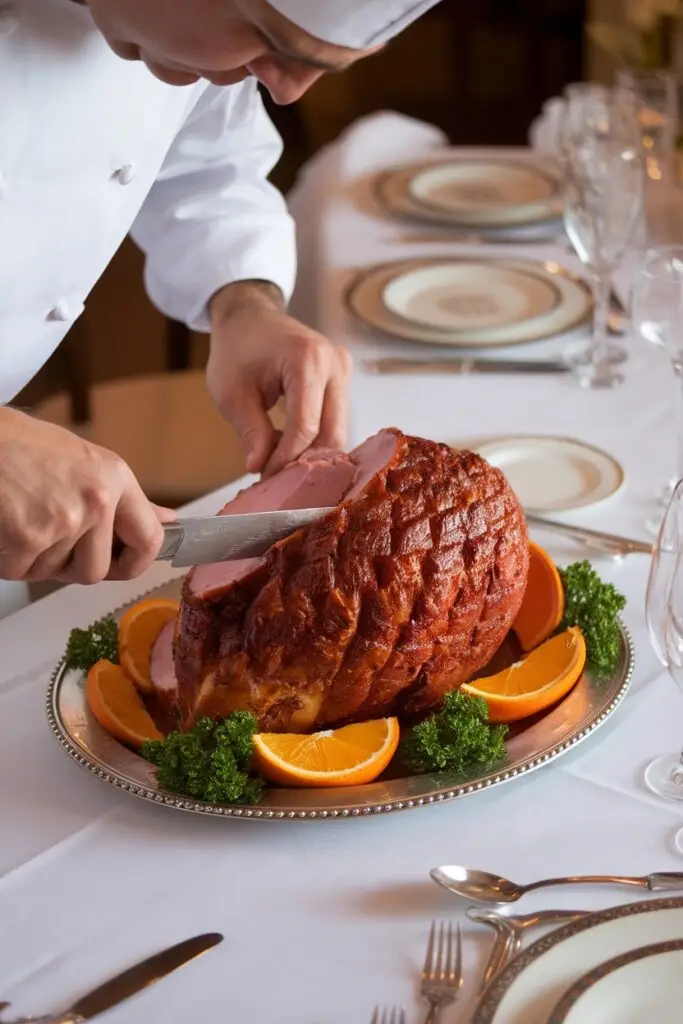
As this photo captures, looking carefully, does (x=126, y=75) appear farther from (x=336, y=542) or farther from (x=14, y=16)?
(x=336, y=542)

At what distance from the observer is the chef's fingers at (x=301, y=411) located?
1813 millimetres

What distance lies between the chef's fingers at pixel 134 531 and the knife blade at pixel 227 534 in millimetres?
44

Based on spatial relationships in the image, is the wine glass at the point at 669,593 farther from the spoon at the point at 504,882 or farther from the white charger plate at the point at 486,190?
the white charger plate at the point at 486,190

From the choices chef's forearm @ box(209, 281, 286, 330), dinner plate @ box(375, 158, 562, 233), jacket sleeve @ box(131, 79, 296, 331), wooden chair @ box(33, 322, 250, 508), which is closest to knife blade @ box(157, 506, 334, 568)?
chef's forearm @ box(209, 281, 286, 330)

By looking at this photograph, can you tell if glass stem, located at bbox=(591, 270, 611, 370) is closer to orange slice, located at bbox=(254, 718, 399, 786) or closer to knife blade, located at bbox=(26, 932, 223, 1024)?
orange slice, located at bbox=(254, 718, 399, 786)

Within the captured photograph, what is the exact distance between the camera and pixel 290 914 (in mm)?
1222

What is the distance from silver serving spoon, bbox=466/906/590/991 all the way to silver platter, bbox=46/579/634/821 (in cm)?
14

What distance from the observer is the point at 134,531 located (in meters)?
1.34

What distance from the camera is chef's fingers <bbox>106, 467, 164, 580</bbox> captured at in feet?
4.34

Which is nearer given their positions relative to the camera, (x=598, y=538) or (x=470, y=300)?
(x=598, y=538)

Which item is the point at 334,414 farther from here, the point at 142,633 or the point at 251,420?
the point at 142,633

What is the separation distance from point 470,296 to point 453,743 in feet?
5.15

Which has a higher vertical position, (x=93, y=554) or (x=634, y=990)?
(x=93, y=554)

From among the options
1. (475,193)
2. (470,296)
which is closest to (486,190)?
(475,193)
